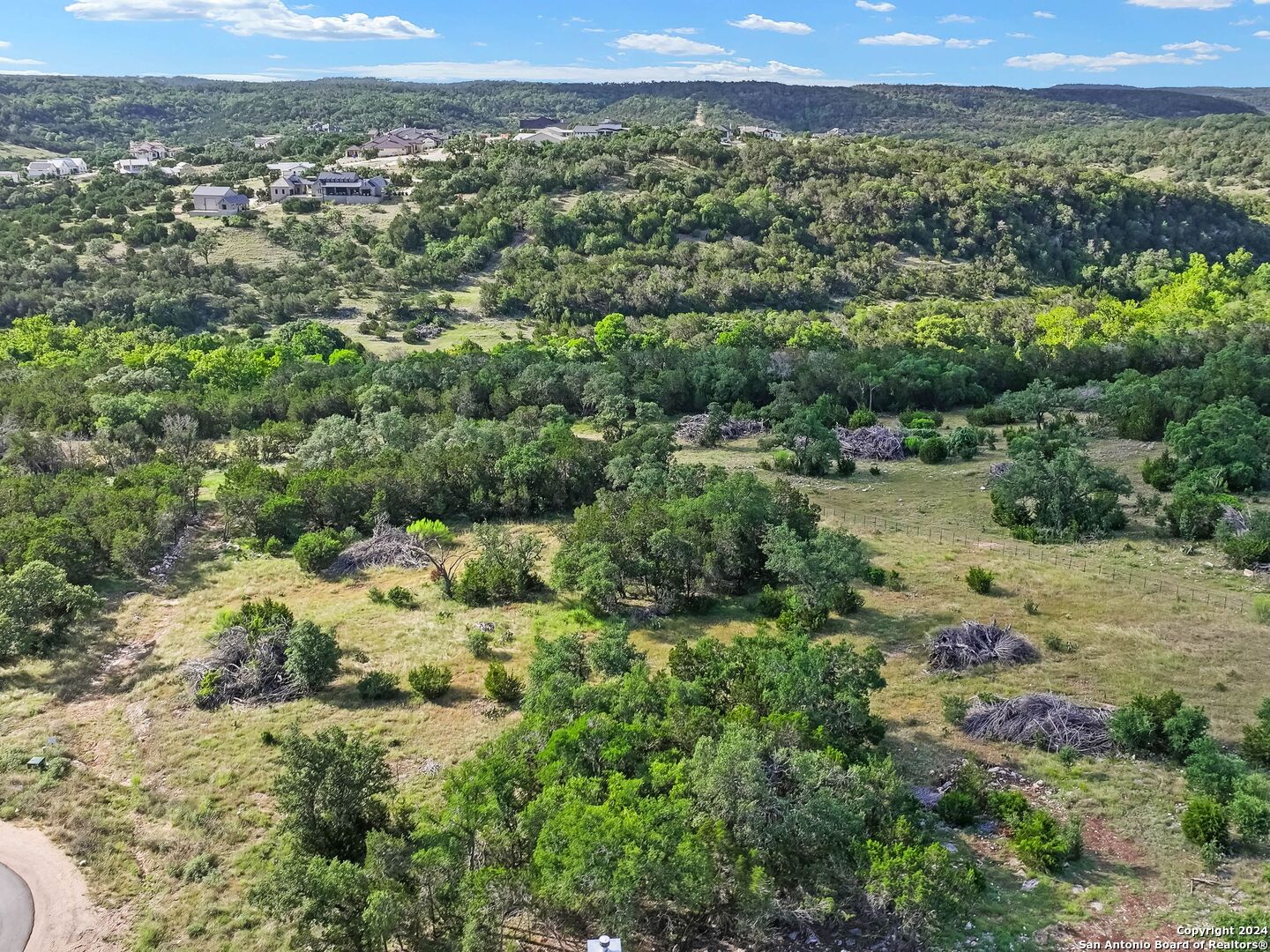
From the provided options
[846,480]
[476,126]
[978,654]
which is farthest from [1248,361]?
[476,126]

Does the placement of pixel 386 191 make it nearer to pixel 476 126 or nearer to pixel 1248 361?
pixel 1248 361

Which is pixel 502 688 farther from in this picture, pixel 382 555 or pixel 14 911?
pixel 382 555

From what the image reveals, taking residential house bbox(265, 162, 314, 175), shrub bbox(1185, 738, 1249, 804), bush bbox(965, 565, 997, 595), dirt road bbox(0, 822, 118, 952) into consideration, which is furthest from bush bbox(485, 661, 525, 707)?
residential house bbox(265, 162, 314, 175)

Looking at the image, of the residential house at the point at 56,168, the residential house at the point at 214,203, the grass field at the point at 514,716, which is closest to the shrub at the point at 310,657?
the grass field at the point at 514,716

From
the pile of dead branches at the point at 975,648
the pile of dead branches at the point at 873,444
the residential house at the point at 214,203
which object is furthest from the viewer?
the residential house at the point at 214,203

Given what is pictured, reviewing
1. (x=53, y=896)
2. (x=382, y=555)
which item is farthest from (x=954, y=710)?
(x=382, y=555)

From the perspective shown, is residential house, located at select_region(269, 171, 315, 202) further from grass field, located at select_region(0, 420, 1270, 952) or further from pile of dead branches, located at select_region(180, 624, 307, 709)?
pile of dead branches, located at select_region(180, 624, 307, 709)

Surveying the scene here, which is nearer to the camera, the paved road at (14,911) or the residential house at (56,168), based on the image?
the paved road at (14,911)

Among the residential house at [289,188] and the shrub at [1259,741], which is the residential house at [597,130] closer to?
the residential house at [289,188]
